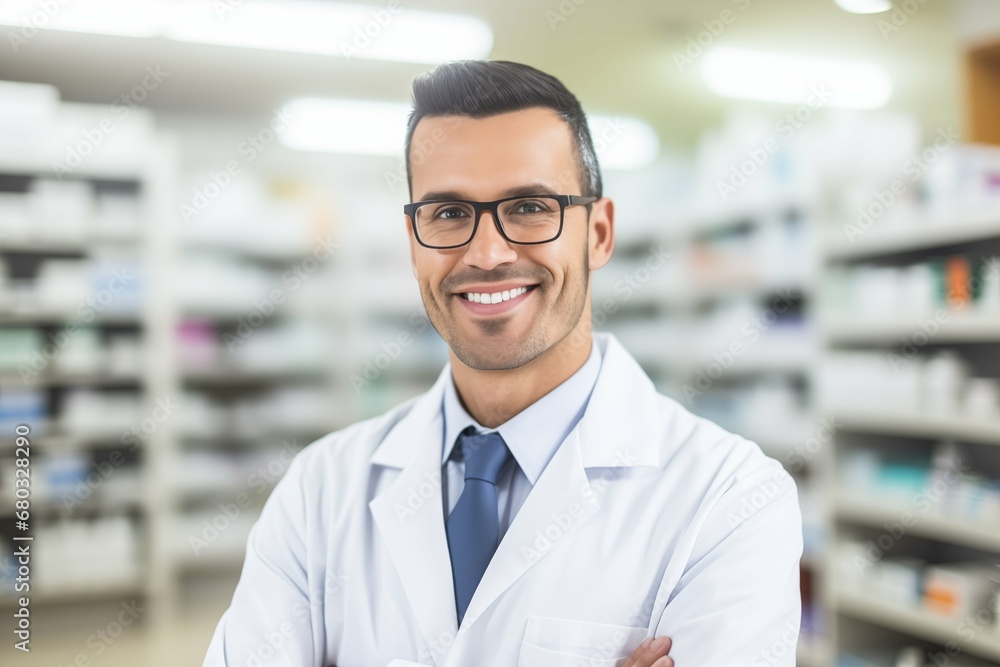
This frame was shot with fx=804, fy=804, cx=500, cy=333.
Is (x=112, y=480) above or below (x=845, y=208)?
below

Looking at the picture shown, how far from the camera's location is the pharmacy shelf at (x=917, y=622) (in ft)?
8.11

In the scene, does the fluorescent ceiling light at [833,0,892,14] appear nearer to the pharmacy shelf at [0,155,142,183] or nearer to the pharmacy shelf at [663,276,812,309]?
the pharmacy shelf at [663,276,812,309]

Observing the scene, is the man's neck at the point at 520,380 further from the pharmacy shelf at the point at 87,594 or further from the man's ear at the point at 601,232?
the pharmacy shelf at the point at 87,594

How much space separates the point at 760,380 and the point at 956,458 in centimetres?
130

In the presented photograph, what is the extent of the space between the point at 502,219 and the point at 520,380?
251mm

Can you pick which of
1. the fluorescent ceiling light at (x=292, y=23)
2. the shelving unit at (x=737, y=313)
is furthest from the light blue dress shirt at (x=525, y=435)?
the fluorescent ceiling light at (x=292, y=23)

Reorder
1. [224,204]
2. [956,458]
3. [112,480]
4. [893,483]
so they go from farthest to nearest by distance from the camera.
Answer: [224,204], [112,480], [893,483], [956,458]

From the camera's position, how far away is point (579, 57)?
414 centimetres

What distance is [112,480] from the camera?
392 centimetres

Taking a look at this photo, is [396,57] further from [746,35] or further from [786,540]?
[786,540]

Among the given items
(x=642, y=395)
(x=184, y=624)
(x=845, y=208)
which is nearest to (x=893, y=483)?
(x=845, y=208)

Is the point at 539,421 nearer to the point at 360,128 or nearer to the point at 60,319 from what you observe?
the point at 60,319

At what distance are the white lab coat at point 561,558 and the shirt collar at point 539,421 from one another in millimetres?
24

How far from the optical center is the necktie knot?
3.97 feet
